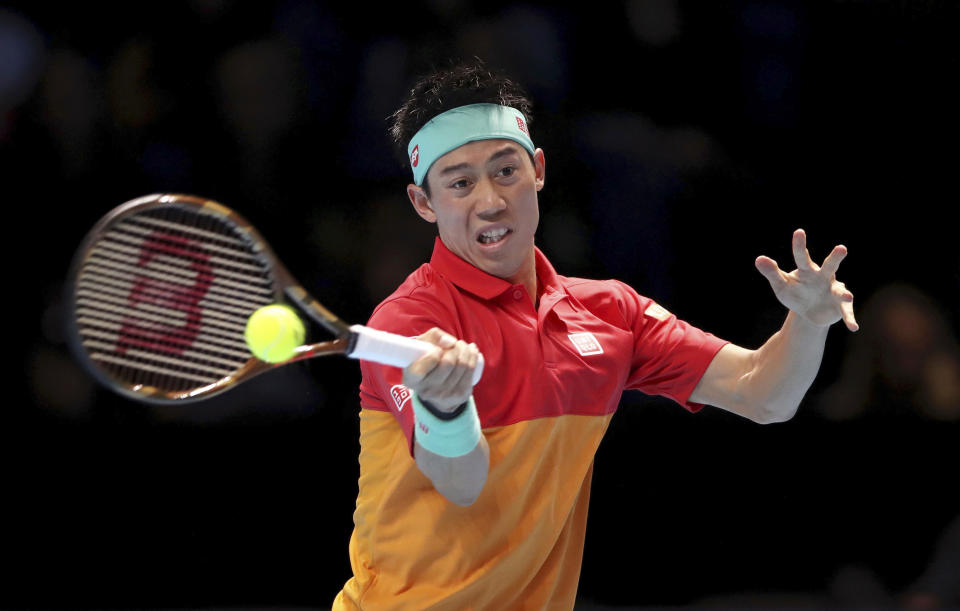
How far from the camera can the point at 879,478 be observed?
392 centimetres

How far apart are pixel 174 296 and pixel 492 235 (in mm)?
735

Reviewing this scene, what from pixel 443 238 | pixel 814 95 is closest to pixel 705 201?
pixel 814 95

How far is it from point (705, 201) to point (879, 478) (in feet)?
3.85

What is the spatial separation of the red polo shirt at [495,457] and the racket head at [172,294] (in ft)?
1.13

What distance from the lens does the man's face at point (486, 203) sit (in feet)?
7.67

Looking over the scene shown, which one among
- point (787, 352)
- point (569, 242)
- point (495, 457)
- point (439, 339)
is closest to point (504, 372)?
point (495, 457)

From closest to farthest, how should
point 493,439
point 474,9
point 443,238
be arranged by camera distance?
point 493,439 < point 443,238 < point 474,9

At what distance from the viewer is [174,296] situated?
1.91m

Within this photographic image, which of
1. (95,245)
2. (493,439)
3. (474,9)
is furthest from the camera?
(474,9)

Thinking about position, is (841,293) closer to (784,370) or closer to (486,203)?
(784,370)

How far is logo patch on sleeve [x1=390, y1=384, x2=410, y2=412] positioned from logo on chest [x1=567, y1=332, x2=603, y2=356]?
1.43ft

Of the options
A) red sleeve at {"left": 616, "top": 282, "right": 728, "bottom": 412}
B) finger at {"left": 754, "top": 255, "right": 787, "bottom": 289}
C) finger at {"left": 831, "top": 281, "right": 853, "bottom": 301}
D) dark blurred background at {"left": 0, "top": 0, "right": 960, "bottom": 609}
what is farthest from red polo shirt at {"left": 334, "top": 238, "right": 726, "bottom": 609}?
dark blurred background at {"left": 0, "top": 0, "right": 960, "bottom": 609}

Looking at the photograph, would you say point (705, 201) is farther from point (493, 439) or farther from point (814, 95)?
point (493, 439)

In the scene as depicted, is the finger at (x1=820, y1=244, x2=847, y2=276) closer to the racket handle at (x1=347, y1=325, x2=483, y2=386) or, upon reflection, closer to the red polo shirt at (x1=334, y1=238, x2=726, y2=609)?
the red polo shirt at (x1=334, y1=238, x2=726, y2=609)
